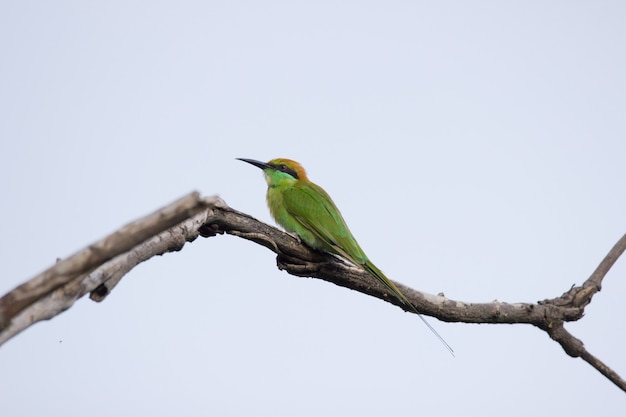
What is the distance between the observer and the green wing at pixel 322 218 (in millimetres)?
3834

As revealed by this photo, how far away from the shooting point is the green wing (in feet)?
12.6

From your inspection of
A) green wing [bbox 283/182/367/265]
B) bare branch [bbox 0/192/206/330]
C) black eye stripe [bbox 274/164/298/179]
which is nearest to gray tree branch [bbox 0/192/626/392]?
bare branch [bbox 0/192/206/330]

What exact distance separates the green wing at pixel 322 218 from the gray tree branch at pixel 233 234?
11 cm

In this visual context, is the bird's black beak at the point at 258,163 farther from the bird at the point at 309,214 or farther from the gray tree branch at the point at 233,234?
the gray tree branch at the point at 233,234

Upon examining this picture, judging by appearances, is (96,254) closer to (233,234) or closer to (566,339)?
(233,234)

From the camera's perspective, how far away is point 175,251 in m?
2.87

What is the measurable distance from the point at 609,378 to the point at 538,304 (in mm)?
446

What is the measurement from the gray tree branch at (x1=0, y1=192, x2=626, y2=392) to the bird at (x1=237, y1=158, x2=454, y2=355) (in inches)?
2.9

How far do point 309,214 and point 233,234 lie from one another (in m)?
1.04

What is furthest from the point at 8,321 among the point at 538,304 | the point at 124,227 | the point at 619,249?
the point at 619,249

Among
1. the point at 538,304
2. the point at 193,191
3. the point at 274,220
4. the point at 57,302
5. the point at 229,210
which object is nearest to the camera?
the point at 193,191

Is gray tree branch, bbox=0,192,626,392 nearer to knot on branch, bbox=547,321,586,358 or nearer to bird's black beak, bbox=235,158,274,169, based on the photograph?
knot on branch, bbox=547,321,586,358

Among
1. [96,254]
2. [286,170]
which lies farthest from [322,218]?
[96,254]

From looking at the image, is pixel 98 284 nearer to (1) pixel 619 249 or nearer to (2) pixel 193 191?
(2) pixel 193 191
